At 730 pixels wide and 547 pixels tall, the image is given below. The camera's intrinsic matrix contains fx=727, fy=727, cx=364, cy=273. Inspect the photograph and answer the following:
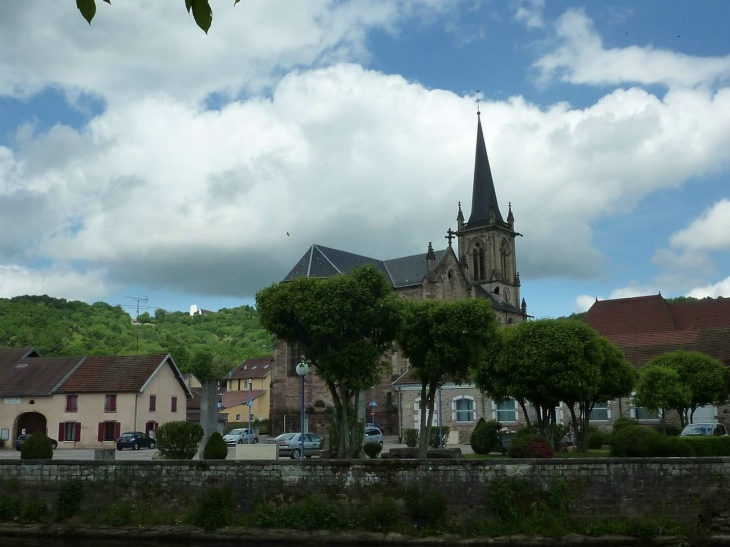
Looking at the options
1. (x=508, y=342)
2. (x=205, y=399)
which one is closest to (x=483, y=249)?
(x=508, y=342)

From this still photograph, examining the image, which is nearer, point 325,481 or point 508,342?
point 325,481

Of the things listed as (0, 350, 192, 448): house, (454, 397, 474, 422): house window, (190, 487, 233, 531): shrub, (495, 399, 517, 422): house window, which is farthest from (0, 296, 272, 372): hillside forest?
(190, 487, 233, 531): shrub

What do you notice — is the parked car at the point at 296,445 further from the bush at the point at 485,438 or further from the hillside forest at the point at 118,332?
the hillside forest at the point at 118,332

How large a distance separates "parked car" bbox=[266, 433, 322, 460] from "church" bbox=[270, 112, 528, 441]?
368 inches

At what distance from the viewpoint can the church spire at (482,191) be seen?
275ft

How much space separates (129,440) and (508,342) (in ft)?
85.2

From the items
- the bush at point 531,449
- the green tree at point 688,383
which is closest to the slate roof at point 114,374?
the green tree at point 688,383

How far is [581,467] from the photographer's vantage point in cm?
1866

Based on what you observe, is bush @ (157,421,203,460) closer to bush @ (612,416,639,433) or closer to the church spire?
bush @ (612,416,639,433)

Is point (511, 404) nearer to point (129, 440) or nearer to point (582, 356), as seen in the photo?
point (582, 356)

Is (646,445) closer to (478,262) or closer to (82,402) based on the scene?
(82,402)

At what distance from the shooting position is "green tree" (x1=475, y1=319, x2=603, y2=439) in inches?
1096

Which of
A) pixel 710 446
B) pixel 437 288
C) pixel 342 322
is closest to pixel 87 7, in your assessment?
pixel 342 322

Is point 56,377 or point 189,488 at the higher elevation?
point 56,377
